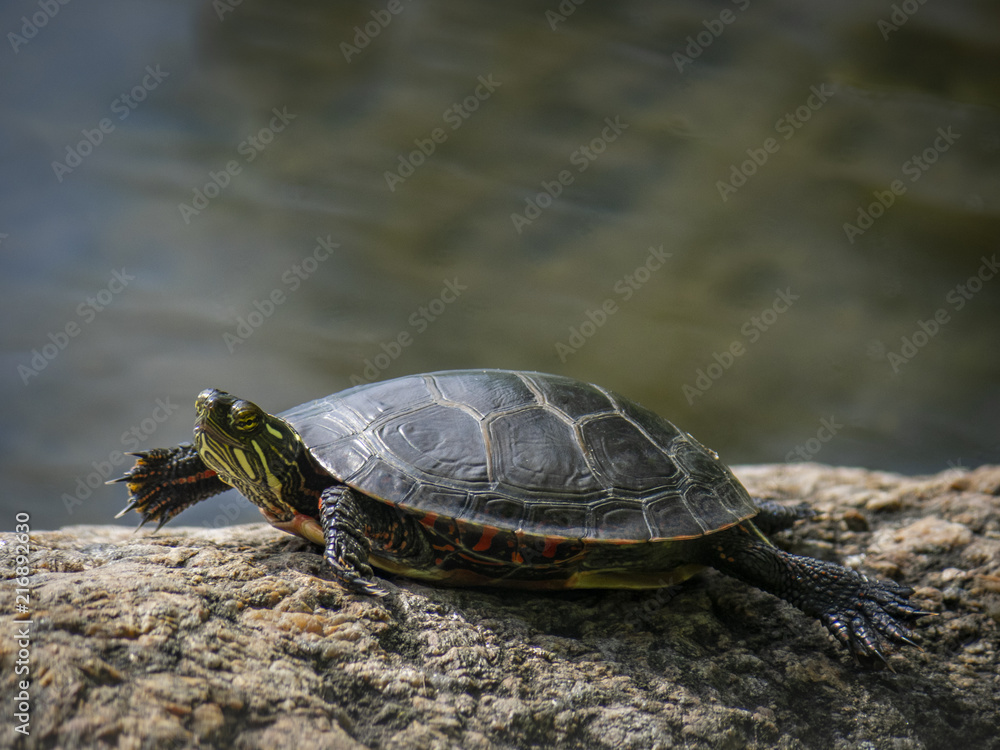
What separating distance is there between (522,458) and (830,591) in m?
1.29

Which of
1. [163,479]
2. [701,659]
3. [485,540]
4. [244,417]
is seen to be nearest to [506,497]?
[485,540]

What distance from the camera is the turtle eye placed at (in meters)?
2.34

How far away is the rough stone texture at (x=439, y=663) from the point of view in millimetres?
1598

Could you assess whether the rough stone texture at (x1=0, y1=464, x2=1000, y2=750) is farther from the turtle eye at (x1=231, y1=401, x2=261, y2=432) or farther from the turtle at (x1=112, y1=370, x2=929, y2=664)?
the turtle eye at (x1=231, y1=401, x2=261, y2=432)

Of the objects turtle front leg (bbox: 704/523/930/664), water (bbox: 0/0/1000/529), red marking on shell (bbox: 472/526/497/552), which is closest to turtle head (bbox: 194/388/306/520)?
red marking on shell (bbox: 472/526/497/552)

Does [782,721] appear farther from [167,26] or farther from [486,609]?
[167,26]

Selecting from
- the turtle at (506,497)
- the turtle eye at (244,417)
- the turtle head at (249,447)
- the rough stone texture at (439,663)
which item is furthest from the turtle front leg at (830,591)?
the turtle eye at (244,417)

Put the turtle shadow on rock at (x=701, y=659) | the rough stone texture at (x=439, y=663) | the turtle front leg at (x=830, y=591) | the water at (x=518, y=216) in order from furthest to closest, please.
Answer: the water at (x=518, y=216), the turtle front leg at (x=830, y=591), the turtle shadow on rock at (x=701, y=659), the rough stone texture at (x=439, y=663)

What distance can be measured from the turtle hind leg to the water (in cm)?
329

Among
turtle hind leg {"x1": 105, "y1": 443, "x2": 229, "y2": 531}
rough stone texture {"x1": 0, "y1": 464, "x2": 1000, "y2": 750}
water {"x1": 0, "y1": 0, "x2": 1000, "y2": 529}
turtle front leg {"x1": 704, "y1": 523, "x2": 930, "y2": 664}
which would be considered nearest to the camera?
rough stone texture {"x1": 0, "y1": 464, "x2": 1000, "y2": 750}

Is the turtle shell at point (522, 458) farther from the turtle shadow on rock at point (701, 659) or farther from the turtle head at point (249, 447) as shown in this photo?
the turtle shadow on rock at point (701, 659)

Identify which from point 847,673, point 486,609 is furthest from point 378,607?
point 847,673

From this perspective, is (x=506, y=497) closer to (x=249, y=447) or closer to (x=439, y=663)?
(x=439, y=663)

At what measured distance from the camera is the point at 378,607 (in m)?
2.10
